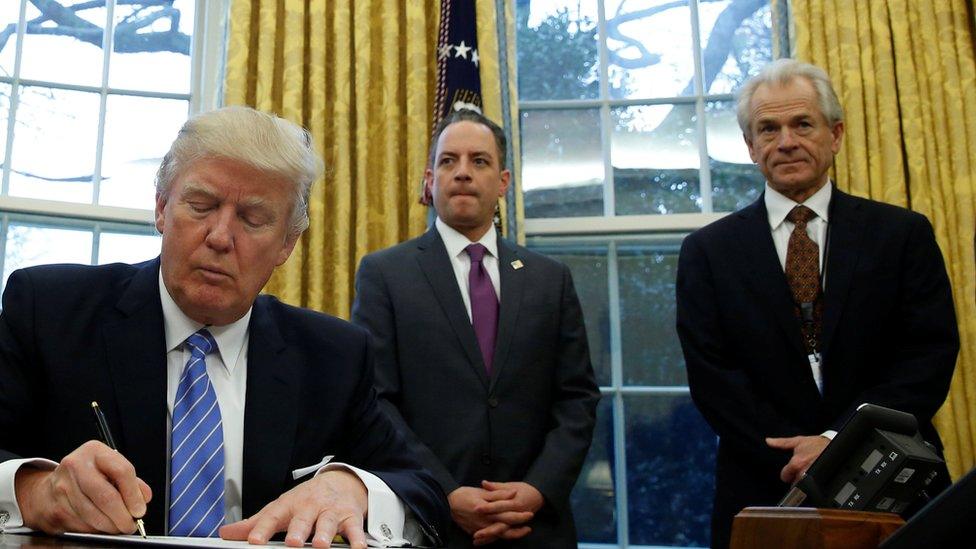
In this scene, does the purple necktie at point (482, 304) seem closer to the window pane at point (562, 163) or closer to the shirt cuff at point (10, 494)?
the window pane at point (562, 163)

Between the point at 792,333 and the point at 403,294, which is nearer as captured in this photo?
the point at 792,333

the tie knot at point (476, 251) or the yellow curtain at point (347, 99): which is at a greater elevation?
the yellow curtain at point (347, 99)

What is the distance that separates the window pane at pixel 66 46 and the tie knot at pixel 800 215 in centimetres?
295

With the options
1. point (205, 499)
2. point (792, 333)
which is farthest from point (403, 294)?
point (205, 499)

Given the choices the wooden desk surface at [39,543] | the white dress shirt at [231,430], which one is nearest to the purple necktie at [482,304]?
the white dress shirt at [231,430]

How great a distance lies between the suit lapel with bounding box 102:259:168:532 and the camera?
1645mm

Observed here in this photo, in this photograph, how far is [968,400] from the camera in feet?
12.2

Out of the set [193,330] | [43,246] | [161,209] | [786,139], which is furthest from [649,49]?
[193,330]

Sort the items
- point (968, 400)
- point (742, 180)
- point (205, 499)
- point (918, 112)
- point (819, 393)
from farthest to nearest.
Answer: point (742, 180) → point (918, 112) → point (968, 400) → point (819, 393) → point (205, 499)

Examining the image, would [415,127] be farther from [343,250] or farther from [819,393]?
[819,393]

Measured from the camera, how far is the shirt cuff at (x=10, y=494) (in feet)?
4.58

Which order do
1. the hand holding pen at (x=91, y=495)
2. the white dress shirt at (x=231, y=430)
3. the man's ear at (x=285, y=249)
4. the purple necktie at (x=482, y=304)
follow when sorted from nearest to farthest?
the hand holding pen at (x=91, y=495), the white dress shirt at (x=231, y=430), the man's ear at (x=285, y=249), the purple necktie at (x=482, y=304)

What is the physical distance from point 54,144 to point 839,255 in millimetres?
3126

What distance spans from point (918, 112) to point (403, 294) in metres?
2.15
